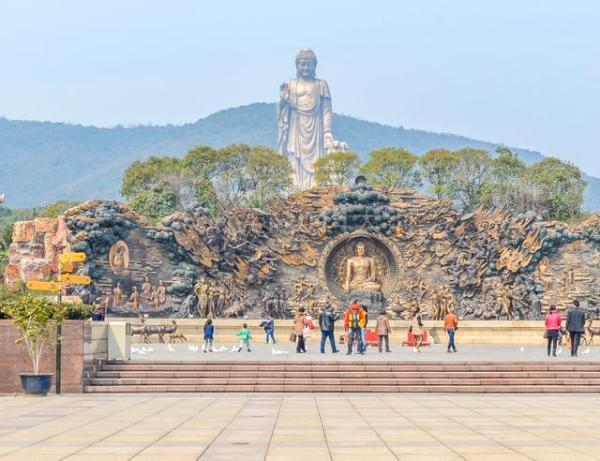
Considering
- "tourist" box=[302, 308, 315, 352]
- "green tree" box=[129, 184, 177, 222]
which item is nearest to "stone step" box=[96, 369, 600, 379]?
"tourist" box=[302, 308, 315, 352]

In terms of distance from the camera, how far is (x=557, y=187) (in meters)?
86.7

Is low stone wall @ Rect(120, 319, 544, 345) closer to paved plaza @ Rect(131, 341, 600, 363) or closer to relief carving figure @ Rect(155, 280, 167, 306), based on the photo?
relief carving figure @ Rect(155, 280, 167, 306)

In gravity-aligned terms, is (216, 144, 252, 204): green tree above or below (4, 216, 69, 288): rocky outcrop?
above

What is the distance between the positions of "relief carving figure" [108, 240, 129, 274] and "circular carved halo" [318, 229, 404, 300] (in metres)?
10.2

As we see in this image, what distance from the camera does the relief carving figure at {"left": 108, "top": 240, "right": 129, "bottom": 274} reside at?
54.0 m

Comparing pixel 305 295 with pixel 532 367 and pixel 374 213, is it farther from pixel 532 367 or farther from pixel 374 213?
pixel 532 367

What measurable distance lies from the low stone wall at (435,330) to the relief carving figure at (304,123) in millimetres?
57659

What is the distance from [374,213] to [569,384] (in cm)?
3227

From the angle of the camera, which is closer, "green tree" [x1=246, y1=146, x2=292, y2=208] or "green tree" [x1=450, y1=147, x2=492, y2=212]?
"green tree" [x1=450, y1=147, x2=492, y2=212]

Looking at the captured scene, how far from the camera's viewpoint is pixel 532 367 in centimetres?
2806
